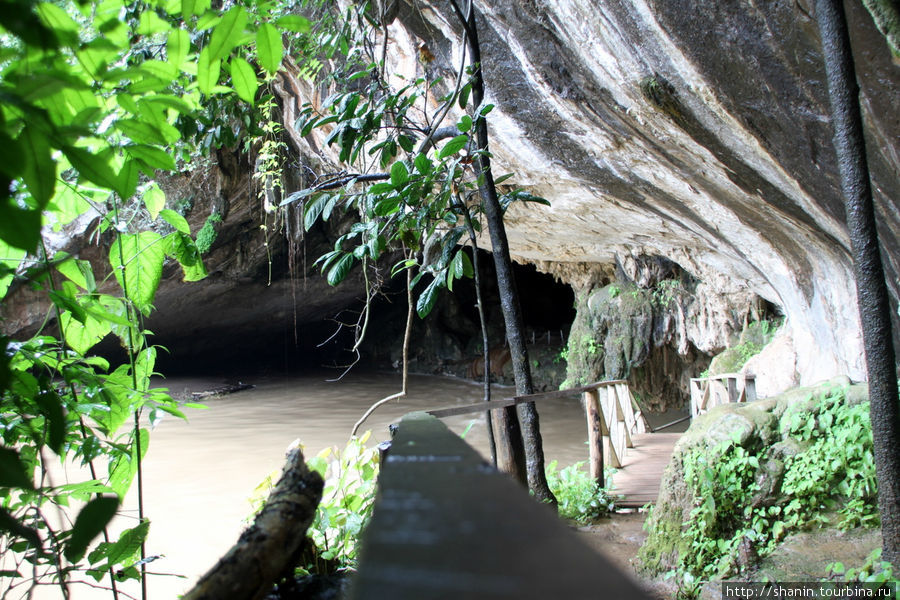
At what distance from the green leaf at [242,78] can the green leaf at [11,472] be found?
61 cm

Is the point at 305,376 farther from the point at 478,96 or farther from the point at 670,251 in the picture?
the point at 478,96

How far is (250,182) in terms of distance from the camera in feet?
32.1

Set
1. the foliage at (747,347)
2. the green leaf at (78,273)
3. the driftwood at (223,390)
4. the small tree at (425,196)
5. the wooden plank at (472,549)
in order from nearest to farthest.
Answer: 1. the wooden plank at (472,549)
2. the green leaf at (78,273)
3. the small tree at (425,196)
4. the foliage at (747,347)
5. the driftwood at (223,390)

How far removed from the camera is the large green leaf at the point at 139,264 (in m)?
1.26

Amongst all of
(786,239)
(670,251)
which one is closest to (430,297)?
(786,239)

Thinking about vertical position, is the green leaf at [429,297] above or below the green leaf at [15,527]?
above

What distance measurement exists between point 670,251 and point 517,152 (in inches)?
119

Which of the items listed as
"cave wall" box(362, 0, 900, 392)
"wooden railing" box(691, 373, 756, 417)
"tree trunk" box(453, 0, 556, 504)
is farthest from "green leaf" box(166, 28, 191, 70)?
"wooden railing" box(691, 373, 756, 417)

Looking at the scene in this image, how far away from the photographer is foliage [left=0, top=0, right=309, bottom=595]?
552 millimetres

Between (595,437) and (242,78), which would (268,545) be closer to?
(242,78)

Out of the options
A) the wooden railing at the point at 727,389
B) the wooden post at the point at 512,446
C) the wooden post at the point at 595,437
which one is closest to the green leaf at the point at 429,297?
the wooden post at the point at 512,446

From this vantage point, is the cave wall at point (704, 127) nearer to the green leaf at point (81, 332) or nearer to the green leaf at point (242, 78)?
the green leaf at point (242, 78)

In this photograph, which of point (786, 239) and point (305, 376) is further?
point (305, 376)

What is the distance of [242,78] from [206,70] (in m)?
0.13
